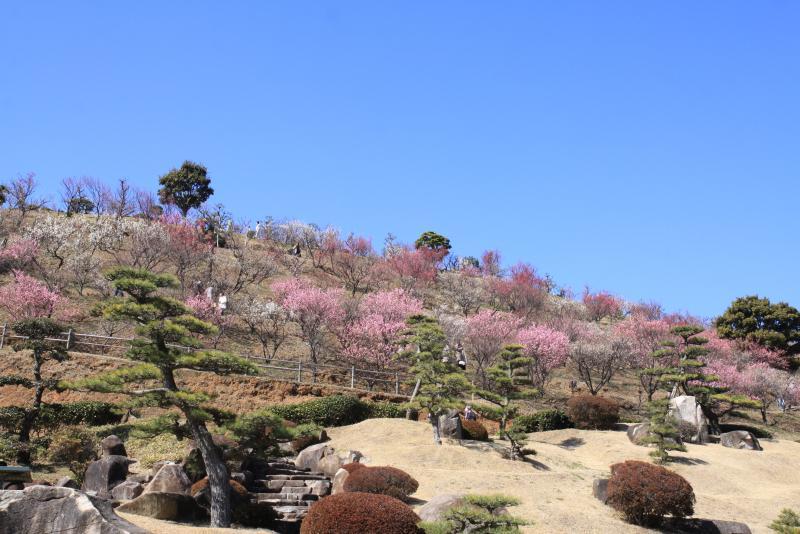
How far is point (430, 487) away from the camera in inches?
804

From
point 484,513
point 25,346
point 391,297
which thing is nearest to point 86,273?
point 391,297

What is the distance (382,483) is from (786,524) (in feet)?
36.1

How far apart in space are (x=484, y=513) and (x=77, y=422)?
20213 millimetres

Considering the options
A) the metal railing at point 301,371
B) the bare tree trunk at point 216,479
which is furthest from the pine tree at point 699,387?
the bare tree trunk at point 216,479

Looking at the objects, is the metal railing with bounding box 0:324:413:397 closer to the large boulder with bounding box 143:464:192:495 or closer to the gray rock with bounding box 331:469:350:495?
the gray rock with bounding box 331:469:350:495

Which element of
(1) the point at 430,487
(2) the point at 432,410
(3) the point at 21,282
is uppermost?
(3) the point at 21,282

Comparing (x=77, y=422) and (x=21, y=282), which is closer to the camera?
(x=77, y=422)

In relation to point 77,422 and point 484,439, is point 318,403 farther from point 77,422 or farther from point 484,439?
point 77,422

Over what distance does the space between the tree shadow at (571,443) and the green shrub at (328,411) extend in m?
7.38

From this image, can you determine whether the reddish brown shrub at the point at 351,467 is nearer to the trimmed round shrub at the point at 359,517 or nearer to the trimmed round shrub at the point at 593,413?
the trimmed round shrub at the point at 359,517

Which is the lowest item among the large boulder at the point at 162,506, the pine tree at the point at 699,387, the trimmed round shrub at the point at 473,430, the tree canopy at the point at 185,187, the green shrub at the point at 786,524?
the large boulder at the point at 162,506

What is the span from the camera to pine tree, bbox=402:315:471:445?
86.1ft

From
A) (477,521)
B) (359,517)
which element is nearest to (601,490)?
(477,521)

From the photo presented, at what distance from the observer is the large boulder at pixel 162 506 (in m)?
15.5
